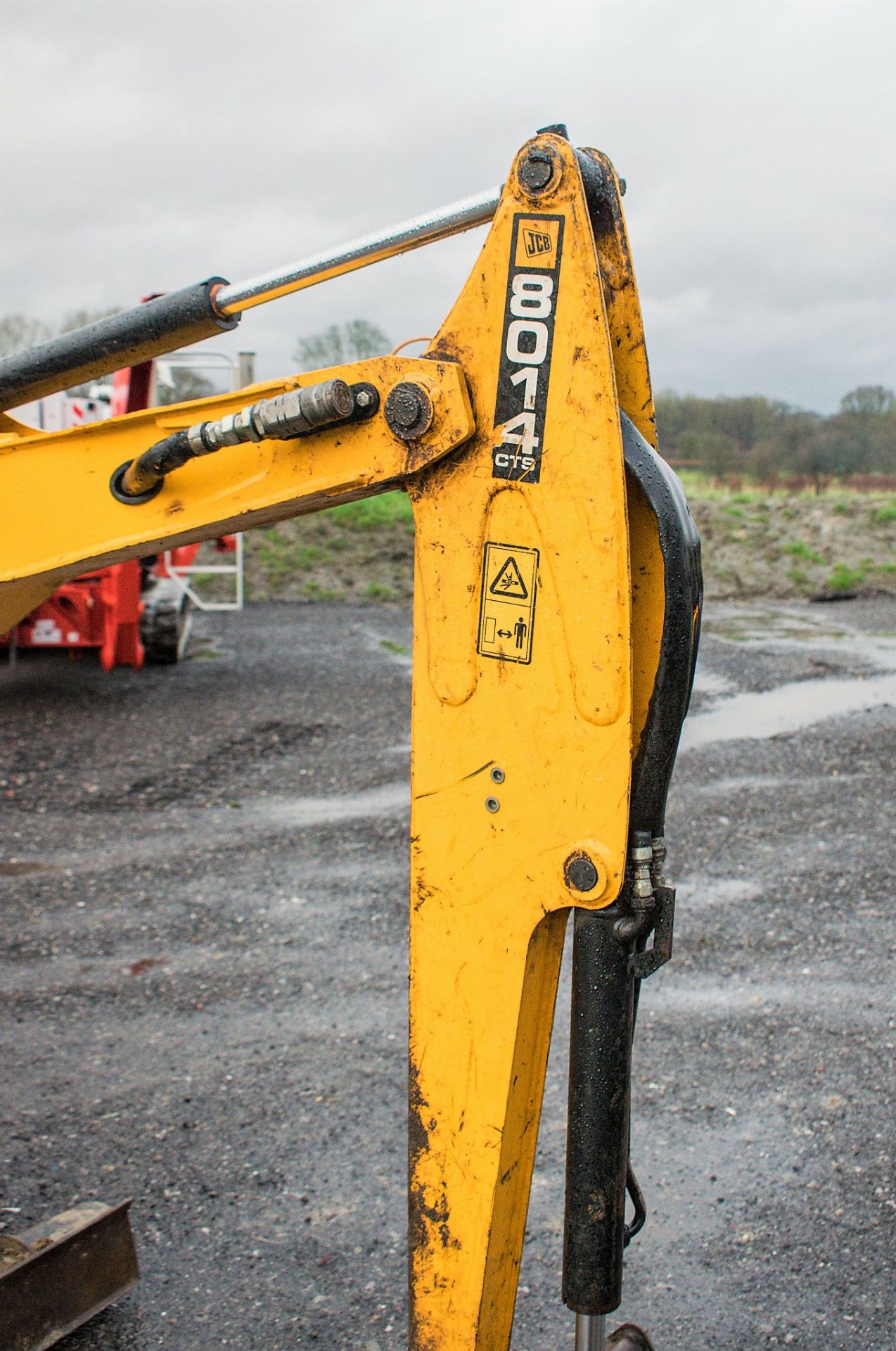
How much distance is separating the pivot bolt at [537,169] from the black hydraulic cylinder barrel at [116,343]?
0.63 m

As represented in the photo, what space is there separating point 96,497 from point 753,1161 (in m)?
2.72

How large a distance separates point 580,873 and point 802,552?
20167 millimetres

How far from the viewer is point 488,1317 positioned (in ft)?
6.63

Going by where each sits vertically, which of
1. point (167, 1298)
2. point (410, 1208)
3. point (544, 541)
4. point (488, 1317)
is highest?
point (544, 541)

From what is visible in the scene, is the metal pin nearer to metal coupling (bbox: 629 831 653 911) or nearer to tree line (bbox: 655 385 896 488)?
metal coupling (bbox: 629 831 653 911)

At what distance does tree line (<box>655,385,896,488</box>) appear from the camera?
1046 inches

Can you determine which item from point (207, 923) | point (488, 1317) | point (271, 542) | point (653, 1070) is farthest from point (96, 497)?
point (271, 542)

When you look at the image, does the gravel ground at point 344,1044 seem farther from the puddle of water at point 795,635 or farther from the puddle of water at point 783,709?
the puddle of water at point 795,635

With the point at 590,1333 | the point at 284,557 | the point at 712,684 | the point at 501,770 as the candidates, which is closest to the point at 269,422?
the point at 501,770

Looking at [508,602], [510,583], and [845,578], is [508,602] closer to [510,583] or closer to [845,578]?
[510,583]

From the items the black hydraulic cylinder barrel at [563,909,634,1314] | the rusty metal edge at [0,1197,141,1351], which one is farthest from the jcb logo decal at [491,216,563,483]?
the rusty metal edge at [0,1197,141,1351]

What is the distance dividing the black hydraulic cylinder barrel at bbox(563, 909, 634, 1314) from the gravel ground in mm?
1118

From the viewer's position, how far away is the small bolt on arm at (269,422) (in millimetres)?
1910

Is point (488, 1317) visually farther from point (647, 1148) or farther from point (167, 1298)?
point (647, 1148)
